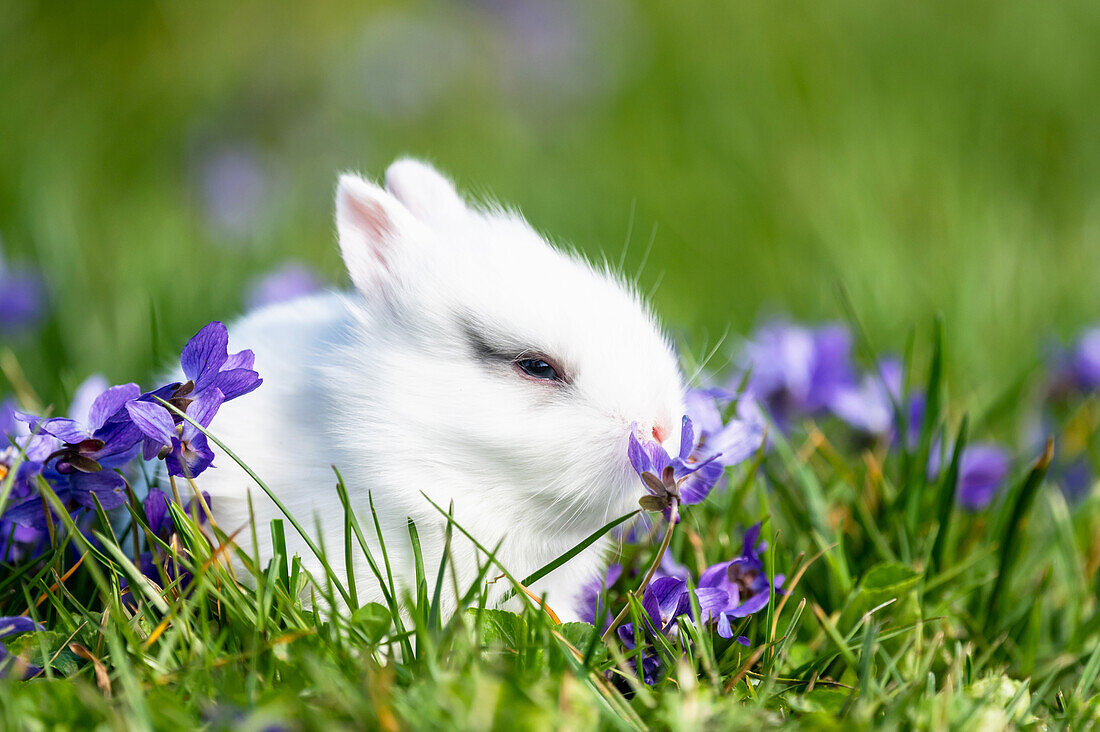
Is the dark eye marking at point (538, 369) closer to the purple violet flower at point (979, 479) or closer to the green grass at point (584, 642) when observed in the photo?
Result: the green grass at point (584, 642)

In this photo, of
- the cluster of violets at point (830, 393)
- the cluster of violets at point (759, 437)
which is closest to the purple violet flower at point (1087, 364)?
the cluster of violets at point (759, 437)

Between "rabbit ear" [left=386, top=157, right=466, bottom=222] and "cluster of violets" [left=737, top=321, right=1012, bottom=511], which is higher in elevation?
"rabbit ear" [left=386, top=157, right=466, bottom=222]

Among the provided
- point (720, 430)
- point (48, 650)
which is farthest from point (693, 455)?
point (48, 650)

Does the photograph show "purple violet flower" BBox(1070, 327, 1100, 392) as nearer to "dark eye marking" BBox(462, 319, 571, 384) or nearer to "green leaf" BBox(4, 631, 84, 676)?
"dark eye marking" BBox(462, 319, 571, 384)

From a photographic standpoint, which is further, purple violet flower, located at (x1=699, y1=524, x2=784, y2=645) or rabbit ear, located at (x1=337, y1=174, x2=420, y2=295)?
rabbit ear, located at (x1=337, y1=174, x2=420, y2=295)

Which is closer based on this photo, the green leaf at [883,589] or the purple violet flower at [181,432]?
the purple violet flower at [181,432]

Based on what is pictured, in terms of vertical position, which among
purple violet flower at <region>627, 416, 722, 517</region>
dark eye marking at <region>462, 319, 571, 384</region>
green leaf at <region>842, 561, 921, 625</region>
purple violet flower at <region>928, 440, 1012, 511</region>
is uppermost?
dark eye marking at <region>462, 319, 571, 384</region>

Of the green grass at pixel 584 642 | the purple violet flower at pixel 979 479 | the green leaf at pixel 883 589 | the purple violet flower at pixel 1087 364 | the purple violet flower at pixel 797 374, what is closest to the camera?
the green grass at pixel 584 642

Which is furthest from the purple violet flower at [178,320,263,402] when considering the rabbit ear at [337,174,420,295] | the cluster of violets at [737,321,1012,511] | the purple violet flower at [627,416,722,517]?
the cluster of violets at [737,321,1012,511]

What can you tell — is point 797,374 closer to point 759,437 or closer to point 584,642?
point 759,437
